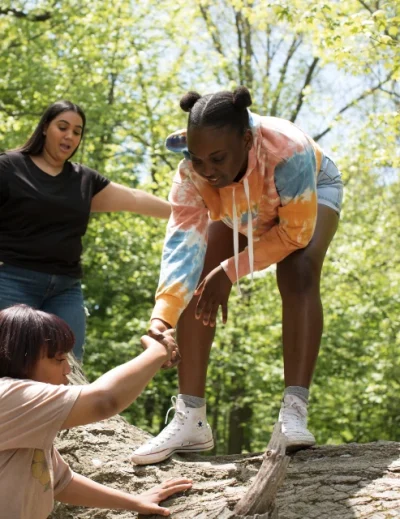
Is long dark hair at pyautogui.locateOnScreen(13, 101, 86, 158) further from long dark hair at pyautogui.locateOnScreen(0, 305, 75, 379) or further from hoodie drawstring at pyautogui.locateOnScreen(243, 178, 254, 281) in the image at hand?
long dark hair at pyautogui.locateOnScreen(0, 305, 75, 379)

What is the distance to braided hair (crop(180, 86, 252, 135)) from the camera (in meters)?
2.88

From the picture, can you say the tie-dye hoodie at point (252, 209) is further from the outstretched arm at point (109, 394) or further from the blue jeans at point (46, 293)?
the blue jeans at point (46, 293)

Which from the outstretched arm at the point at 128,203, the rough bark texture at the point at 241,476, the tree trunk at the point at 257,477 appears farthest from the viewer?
the outstretched arm at the point at 128,203

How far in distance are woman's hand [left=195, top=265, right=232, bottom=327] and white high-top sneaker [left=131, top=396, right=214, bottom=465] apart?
452 mm

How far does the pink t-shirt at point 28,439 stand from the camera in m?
2.33

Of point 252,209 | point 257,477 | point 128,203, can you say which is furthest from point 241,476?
point 128,203

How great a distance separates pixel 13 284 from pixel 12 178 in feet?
1.76

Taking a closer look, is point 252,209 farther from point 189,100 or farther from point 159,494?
Result: point 159,494

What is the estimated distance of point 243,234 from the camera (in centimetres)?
348

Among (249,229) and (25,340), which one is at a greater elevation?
(249,229)

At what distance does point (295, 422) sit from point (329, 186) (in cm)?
102

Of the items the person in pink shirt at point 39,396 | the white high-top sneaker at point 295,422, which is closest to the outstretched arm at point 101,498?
the person in pink shirt at point 39,396

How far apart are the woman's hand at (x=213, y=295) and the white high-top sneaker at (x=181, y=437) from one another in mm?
452

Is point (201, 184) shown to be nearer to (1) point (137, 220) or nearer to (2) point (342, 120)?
(2) point (342, 120)
